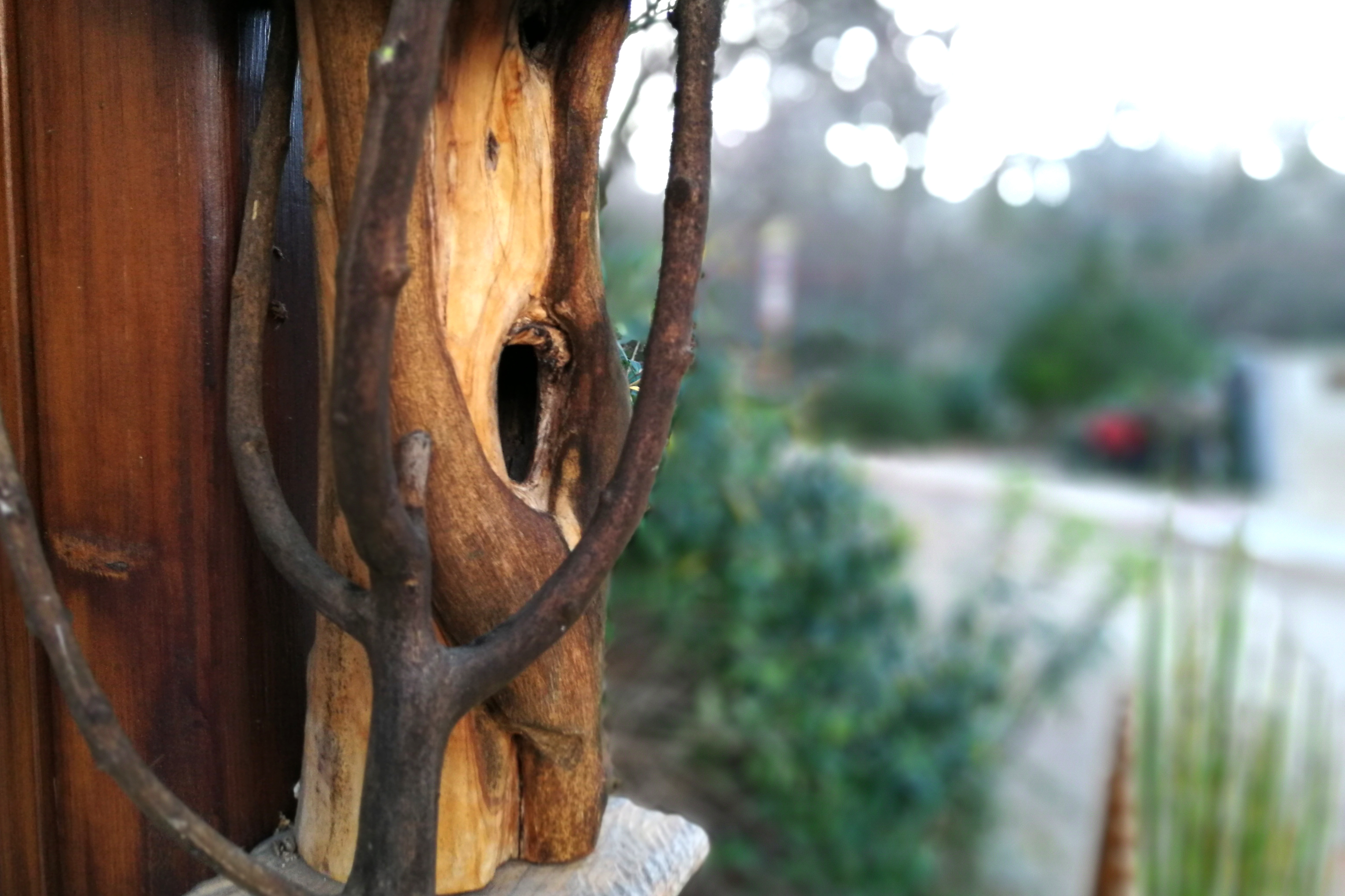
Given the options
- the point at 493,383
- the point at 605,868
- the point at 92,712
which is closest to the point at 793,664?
the point at 605,868

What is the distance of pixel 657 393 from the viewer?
616 millimetres

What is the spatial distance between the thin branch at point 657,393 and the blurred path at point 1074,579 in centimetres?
146

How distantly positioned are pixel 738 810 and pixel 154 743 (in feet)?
6.52

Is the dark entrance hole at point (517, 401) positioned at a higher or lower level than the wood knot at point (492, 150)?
lower

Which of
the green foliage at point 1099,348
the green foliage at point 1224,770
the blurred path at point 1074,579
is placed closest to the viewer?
the green foliage at point 1224,770

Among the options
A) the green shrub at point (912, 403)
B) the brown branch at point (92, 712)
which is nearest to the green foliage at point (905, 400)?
the green shrub at point (912, 403)

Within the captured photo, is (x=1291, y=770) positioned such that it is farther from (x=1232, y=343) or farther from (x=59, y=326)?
(x=1232, y=343)

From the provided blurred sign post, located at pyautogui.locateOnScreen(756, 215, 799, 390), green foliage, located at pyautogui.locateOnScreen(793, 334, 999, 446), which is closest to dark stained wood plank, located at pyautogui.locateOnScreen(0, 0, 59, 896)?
blurred sign post, located at pyautogui.locateOnScreen(756, 215, 799, 390)

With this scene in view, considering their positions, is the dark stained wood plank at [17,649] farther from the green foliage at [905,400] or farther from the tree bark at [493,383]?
the green foliage at [905,400]

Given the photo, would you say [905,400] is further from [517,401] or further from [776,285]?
[517,401]

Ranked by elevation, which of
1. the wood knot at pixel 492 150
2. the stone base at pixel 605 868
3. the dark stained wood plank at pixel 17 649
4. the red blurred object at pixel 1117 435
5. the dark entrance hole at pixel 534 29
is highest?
the dark entrance hole at pixel 534 29

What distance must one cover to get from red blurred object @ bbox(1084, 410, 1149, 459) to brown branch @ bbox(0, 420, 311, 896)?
7733 millimetres

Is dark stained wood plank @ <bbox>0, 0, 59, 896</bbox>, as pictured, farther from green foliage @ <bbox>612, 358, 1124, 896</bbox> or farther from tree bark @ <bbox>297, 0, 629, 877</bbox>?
green foliage @ <bbox>612, 358, 1124, 896</bbox>

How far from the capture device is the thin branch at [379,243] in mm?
491
